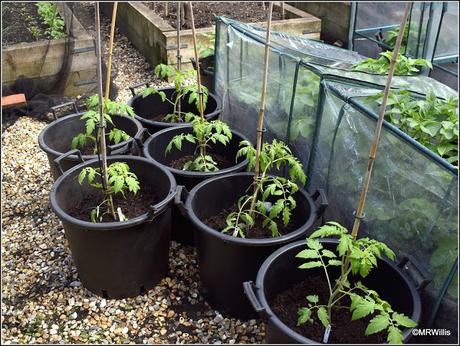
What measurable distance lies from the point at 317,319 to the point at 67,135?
235 cm

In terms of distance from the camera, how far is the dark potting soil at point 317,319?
2.34m

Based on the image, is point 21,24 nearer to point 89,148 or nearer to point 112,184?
point 89,148

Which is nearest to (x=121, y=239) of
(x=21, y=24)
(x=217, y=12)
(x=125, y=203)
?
(x=125, y=203)

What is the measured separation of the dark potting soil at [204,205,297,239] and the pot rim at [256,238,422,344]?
0.37 m

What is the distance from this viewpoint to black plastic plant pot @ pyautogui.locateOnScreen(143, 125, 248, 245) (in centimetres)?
312

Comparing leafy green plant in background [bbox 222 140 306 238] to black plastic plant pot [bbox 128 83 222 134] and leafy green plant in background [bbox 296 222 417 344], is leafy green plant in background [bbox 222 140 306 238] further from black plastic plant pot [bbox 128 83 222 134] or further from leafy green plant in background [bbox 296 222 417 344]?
black plastic plant pot [bbox 128 83 222 134]

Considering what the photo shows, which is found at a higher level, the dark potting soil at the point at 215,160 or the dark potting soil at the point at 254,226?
the dark potting soil at the point at 215,160

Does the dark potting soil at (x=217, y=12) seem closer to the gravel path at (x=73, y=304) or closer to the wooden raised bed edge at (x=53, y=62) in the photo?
the wooden raised bed edge at (x=53, y=62)

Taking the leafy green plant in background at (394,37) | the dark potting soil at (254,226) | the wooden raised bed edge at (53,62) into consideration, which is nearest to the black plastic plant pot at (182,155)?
the dark potting soil at (254,226)

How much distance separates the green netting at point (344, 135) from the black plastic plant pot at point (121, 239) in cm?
102

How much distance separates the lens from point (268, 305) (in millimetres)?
2248

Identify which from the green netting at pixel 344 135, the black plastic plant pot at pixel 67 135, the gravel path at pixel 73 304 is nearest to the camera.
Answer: the green netting at pixel 344 135

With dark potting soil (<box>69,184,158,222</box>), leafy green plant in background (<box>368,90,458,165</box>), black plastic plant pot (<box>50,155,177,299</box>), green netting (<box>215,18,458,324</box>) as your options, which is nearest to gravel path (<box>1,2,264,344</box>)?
black plastic plant pot (<box>50,155,177,299</box>)

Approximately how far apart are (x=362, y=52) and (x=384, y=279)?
4756 millimetres
